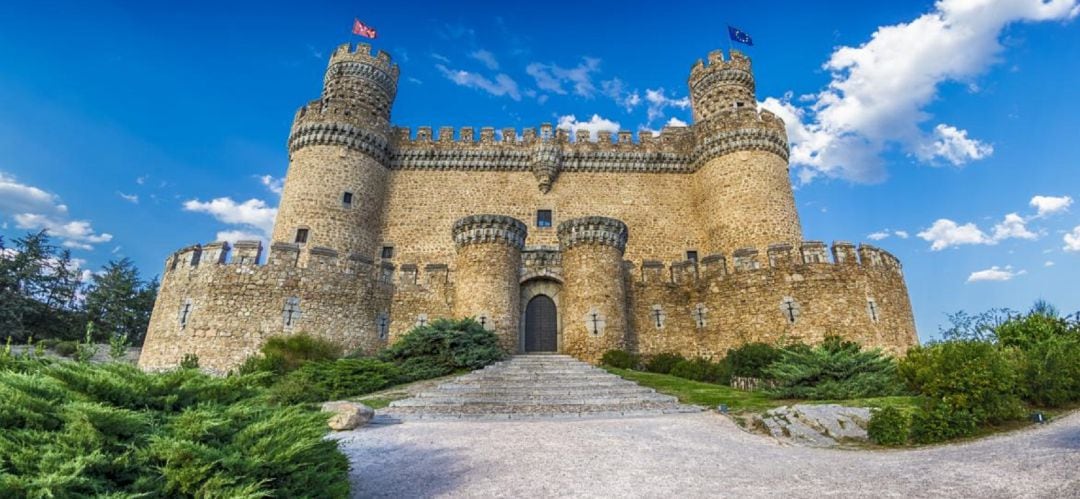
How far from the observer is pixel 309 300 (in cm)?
1766

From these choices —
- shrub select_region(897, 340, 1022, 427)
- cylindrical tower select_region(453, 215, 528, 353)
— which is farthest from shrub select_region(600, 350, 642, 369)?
shrub select_region(897, 340, 1022, 427)

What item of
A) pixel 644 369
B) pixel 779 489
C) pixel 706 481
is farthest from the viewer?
pixel 644 369

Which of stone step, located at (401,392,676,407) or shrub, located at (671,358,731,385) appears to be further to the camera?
shrub, located at (671,358,731,385)

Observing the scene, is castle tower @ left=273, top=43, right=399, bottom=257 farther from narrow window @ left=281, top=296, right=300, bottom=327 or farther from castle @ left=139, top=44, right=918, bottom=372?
narrow window @ left=281, top=296, right=300, bottom=327

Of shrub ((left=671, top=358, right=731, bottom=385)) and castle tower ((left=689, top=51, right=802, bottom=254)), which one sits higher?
castle tower ((left=689, top=51, right=802, bottom=254))

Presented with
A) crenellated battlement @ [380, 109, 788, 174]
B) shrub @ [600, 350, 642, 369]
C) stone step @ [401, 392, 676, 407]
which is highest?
crenellated battlement @ [380, 109, 788, 174]

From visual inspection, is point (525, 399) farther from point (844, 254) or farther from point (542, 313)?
point (844, 254)

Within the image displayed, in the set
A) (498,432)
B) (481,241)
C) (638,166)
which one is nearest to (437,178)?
(481,241)

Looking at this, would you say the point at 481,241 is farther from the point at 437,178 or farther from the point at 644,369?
the point at 437,178

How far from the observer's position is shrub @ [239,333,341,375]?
14961 mm

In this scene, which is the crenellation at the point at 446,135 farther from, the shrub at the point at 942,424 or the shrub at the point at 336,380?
the shrub at the point at 942,424

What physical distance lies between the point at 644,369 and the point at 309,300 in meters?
12.3

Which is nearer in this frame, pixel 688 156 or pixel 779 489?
pixel 779 489

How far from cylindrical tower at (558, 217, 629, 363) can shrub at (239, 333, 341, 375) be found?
27.3 feet
